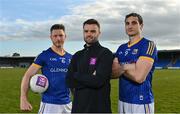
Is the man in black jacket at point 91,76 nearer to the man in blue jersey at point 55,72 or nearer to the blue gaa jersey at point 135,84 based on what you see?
the blue gaa jersey at point 135,84

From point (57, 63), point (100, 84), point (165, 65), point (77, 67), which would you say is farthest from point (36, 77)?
point (165, 65)

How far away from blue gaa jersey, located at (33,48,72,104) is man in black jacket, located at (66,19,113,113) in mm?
1434

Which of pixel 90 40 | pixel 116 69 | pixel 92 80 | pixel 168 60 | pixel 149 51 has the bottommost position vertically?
pixel 168 60

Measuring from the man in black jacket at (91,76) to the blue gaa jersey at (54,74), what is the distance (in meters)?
1.43

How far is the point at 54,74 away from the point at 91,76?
1.77 metres

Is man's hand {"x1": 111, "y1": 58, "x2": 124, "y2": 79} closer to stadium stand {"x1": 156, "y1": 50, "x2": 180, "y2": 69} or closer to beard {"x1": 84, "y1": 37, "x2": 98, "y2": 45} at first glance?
beard {"x1": 84, "y1": 37, "x2": 98, "y2": 45}

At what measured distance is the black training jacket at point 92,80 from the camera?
4039mm

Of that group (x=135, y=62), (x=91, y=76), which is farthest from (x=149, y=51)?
(x=91, y=76)

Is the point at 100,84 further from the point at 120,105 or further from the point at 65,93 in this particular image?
the point at 65,93

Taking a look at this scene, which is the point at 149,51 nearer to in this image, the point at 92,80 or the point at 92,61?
the point at 92,61

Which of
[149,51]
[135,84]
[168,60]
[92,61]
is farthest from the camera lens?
[168,60]

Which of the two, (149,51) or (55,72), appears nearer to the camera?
(149,51)

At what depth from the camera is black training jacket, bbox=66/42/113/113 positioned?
13.3 ft

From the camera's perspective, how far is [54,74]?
570cm
